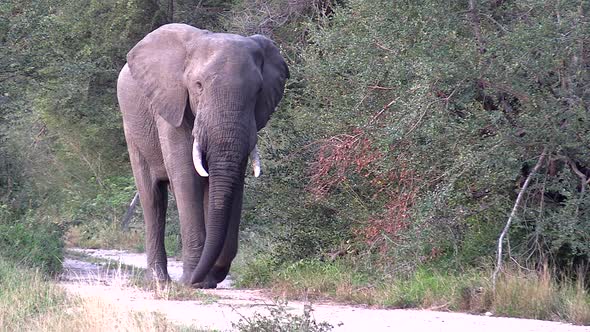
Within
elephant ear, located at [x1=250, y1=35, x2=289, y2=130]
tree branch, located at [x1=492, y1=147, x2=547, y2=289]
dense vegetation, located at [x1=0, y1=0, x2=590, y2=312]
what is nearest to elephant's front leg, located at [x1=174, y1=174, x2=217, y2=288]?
elephant ear, located at [x1=250, y1=35, x2=289, y2=130]

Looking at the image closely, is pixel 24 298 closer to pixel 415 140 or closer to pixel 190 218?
pixel 190 218

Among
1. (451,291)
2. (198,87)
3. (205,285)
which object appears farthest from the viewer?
(205,285)

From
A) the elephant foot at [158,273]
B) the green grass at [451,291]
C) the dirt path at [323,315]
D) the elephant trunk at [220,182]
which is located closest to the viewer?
the dirt path at [323,315]

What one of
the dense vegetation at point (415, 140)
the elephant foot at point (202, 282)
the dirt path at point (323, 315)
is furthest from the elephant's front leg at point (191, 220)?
the dense vegetation at point (415, 140)

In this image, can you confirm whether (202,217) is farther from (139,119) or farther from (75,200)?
(75,200)

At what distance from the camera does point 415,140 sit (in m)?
12.1

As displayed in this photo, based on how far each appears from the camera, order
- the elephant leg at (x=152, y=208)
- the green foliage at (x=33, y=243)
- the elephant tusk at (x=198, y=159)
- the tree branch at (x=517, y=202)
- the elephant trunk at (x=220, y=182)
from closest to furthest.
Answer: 1. the tree branch at (x=517, y=202)
2. the elephant trunk at (x=220, y=182)
3. the elephant tusk at (x=198, y=159)
4. the elephant leg at (x=152, y=208)
5. the green foliage at (x=33, y=243)

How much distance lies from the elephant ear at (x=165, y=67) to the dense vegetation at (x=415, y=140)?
1.97 m

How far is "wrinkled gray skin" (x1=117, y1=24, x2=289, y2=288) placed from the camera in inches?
469

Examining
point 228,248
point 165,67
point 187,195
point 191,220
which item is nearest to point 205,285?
point 228,248

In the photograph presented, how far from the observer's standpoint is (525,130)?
1130 centimetres

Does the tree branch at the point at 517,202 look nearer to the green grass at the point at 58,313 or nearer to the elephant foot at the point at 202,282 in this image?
the elephant foot at the point at 202,282

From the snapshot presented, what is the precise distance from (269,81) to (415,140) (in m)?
1.92

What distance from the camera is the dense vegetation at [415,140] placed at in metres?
11.3
